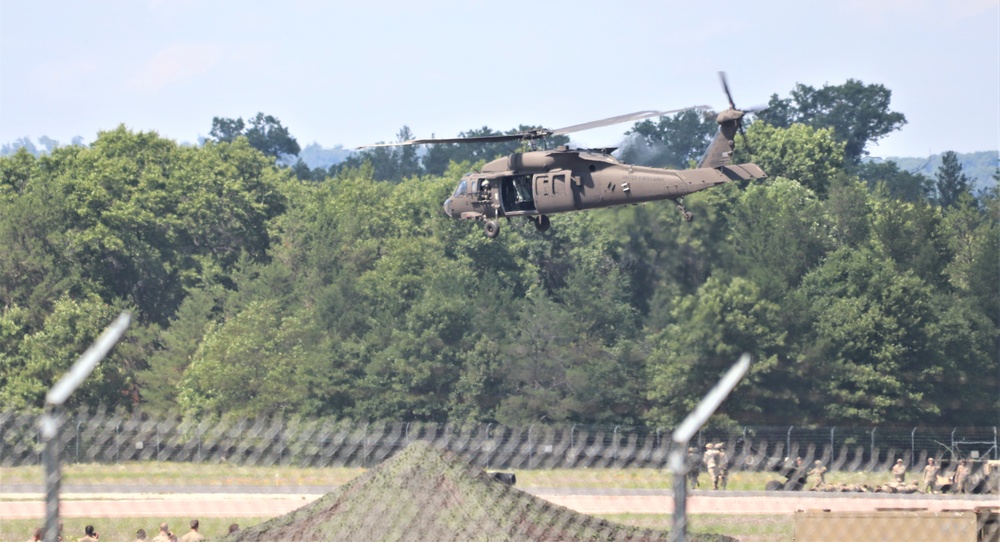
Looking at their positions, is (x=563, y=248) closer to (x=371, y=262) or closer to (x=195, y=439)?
(x=371, y=262)

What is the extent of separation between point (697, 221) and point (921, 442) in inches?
400

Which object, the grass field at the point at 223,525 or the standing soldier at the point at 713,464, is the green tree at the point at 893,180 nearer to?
the standing soldier at the point at 713,464

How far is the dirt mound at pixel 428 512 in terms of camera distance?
1541 centimetres

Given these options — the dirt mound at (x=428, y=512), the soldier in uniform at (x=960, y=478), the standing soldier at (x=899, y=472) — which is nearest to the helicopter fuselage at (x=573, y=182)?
the standing soldier at (x=899, y=472)

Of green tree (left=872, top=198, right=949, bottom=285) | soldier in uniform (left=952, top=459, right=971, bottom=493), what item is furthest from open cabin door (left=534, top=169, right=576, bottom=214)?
green tree (left=872, top=198, right=949, bottom=285)

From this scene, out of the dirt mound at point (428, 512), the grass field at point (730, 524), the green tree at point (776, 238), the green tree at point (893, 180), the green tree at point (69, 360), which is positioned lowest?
the grass field at point (730, 524)

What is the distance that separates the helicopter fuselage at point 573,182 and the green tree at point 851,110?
285 ft

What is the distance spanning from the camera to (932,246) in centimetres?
5638

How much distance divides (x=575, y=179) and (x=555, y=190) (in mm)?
527

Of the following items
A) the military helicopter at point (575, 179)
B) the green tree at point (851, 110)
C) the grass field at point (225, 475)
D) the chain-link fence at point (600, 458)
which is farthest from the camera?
the green tree at point (851, 110)

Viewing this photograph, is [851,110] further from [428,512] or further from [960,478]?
[428,512]

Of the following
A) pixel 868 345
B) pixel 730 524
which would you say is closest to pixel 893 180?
pixel 868 345

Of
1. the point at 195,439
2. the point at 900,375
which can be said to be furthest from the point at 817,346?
the point at 195,439

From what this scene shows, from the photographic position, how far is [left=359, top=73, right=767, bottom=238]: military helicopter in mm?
30578
